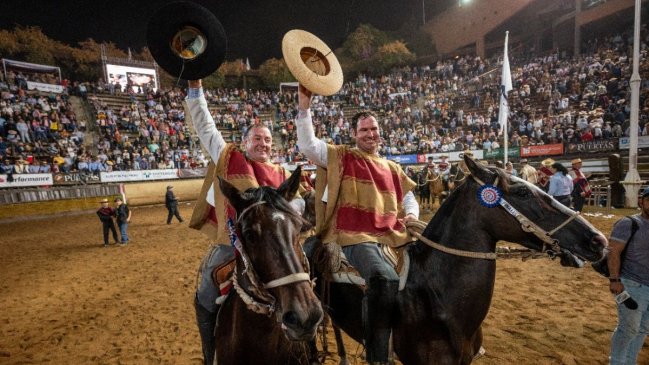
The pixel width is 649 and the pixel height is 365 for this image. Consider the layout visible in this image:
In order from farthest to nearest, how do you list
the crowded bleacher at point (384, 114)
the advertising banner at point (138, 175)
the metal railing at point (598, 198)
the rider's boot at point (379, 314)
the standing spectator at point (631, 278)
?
the advertising banner at point (138, 175)
the crowded bleacher at point (384, 114)
the metal railing at point (598, 198)
the standing spectator at point (631, 278)
the rider's boot at point (379, 314)

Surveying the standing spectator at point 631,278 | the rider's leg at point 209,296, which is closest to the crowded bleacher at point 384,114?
the standing spectator at point 631,278

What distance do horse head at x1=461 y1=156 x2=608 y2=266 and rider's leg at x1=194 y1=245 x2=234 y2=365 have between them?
2.21 metres

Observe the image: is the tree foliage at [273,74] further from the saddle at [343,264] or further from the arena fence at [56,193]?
the saddle at [343,264]

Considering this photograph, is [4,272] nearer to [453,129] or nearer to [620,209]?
[620,209]

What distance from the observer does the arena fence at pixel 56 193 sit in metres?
17.7

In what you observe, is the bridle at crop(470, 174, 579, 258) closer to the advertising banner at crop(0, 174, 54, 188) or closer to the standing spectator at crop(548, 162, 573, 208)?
the standing spectator at crop(548, 162, 573, 208)

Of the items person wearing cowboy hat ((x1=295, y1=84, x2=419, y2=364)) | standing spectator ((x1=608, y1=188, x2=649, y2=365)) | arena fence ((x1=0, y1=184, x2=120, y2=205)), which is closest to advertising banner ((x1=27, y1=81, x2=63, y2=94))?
arena fence ((x1=0, y1=184, x2=120, y2=205))

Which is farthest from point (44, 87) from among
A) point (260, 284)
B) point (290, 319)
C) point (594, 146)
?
point (594, 146)

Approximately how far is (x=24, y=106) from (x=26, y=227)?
11.9m

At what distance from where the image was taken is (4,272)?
371 inches

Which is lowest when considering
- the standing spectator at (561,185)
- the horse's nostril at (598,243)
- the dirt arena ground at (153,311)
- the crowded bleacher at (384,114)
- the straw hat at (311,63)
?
the dirt arena ground at (153,311)

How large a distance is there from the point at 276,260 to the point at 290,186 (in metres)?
0.60

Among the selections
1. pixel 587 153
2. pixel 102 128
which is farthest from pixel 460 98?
pixel 102 128

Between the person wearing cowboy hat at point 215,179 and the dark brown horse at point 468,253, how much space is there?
4.20 ft
